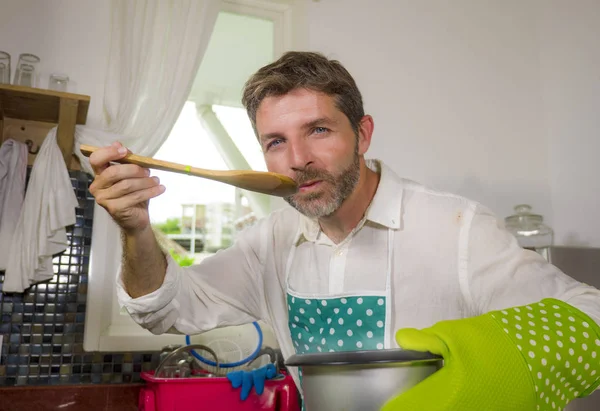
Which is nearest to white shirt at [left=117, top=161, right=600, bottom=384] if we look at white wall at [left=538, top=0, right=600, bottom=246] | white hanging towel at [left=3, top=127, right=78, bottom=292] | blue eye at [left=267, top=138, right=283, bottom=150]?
blue eye at [left=267, top=138, right=283, bottom=150]

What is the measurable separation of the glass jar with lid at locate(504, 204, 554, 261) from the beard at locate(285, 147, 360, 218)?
1.71m

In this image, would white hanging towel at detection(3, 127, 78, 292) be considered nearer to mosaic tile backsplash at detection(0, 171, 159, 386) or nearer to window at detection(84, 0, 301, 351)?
mosaic tile backsplash at detection(0, 171, 159, 386)

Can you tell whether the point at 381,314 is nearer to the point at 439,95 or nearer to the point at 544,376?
the point at 544,376

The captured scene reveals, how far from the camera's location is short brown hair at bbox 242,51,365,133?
4.02 ft

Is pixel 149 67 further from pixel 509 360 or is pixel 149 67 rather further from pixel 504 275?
pixel 509 360

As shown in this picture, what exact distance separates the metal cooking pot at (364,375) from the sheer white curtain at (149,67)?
1.67m

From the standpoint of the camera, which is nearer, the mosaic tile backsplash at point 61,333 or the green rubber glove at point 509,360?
the green rubber glove at point 509,360

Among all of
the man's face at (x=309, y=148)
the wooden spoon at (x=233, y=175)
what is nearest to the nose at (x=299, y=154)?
the man's face at (x=309, y=148)

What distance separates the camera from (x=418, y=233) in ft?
4.08

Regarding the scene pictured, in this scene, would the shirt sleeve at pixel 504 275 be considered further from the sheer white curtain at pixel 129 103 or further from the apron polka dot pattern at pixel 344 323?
the sheer white curtain at pixel 129 103

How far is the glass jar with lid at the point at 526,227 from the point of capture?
2697 mm

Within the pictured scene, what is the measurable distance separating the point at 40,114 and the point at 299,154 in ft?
4.24

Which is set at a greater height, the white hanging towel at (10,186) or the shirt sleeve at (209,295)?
the white hanging towel at (10,186)

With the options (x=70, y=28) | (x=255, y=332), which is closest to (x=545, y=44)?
(x=255, y=332)
